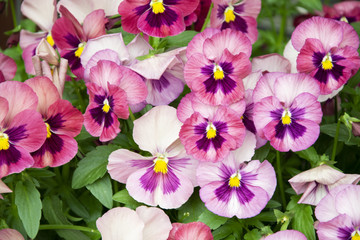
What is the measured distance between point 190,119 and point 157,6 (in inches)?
8.4

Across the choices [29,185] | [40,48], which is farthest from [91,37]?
[29,185]

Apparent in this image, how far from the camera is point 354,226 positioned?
89cm

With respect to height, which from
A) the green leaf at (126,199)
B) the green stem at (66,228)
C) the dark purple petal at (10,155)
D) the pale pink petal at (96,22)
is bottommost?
the green stem at (66,228)

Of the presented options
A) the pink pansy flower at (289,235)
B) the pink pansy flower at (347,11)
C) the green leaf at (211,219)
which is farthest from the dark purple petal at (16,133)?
the pink pansy flower at (347,11)

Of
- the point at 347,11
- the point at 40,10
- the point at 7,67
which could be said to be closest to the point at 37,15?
the point at 40,10

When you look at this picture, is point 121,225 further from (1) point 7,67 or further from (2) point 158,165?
(1) point 7,67

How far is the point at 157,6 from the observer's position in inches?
39.2

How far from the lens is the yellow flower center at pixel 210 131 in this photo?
3.06ft

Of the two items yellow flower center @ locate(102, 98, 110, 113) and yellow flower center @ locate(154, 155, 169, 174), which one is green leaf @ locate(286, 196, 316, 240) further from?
yellow flower center @ locate(102, 98, 110, 113)

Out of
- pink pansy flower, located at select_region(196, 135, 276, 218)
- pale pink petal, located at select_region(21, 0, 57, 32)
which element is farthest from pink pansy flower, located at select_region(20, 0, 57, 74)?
pink pansy flower, located at select_region(196, 135, 276, 218)

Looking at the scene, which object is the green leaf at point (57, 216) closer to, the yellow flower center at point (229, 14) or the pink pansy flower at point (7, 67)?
the pink pansy flower at point (7, 67)

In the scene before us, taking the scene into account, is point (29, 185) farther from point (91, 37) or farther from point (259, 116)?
point (259, 116)

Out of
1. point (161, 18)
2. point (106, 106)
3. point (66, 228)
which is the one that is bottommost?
point (66, 228)

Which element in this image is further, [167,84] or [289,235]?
[167,84]
